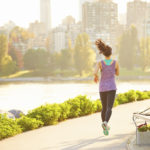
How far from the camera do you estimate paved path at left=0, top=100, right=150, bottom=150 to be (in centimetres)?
559

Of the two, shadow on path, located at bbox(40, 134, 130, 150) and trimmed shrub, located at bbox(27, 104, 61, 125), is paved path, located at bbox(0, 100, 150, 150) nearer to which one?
shadow on path, located at bbox(40, 134, 130, 150)

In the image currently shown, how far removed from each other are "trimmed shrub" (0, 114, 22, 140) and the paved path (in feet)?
0.42

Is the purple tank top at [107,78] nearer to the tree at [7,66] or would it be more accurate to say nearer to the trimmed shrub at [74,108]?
the trimmed shrub at [74,108]

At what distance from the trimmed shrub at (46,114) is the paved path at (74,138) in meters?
0.20

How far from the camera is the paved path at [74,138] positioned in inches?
220

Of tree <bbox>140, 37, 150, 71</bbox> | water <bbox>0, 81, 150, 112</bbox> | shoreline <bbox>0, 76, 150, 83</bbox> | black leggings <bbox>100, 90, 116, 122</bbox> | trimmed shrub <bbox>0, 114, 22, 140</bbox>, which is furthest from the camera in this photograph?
shoreline <bbox>0, 76, 150, 83</bbox>

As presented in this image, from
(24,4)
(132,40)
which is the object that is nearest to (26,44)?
(132,40)

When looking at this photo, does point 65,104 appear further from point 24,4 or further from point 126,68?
point 24,4

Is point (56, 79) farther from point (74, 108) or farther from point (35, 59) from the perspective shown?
point (74, 108)

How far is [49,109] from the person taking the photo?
8.30m

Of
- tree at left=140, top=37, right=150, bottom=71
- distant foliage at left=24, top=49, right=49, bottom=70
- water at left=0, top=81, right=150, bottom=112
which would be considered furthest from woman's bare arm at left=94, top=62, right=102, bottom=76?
distant foliage at left=24, top=49, right=49, bottom=70

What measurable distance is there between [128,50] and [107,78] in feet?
215

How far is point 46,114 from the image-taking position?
8023 millimetres

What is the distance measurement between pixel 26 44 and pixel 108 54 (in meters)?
83.6
